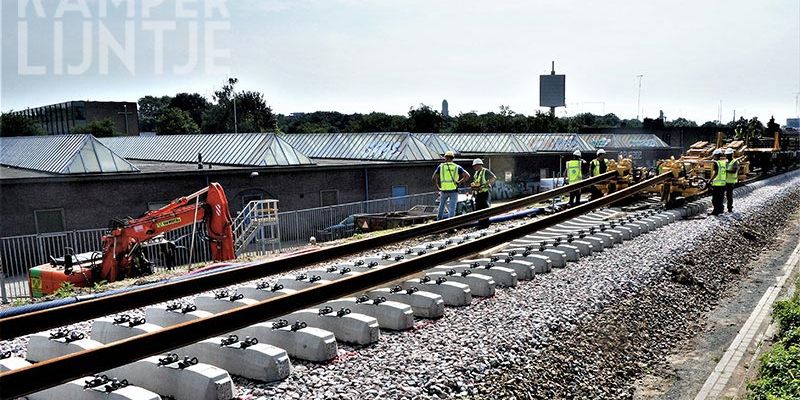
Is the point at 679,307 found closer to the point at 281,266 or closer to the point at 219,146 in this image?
the point at 281,266

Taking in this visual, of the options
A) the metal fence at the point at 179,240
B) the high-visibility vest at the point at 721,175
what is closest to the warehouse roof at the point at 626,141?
the metal fence at the point at 179,240

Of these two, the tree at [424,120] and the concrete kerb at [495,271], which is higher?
the tree at [424,120]

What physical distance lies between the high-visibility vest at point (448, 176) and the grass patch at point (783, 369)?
657cm

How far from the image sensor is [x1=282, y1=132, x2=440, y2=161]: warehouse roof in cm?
3170

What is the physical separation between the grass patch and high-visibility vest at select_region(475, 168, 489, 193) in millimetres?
6719

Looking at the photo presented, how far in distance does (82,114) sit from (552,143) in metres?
55.5

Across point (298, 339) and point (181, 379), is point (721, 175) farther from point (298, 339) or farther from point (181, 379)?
point (181, 379)

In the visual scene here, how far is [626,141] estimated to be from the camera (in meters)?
49.7

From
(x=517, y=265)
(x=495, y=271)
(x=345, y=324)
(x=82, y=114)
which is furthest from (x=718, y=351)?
(x=82, y=114)

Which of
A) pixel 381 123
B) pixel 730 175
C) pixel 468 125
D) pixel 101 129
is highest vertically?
pixel 381 123

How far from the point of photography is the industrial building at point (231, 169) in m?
20.4

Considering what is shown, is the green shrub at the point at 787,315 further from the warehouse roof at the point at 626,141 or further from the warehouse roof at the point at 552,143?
the warehouse roof at the point at 626,141

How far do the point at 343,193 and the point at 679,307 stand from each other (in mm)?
20764

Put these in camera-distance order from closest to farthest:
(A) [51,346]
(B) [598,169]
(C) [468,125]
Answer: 1. (A) [51,346]
2. (B) [598,169]
3. (C) [468,125]
